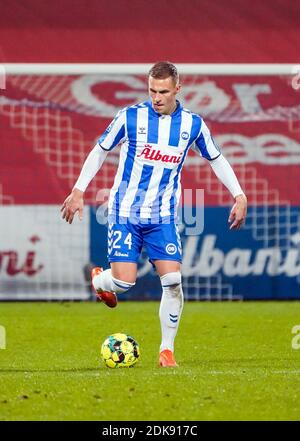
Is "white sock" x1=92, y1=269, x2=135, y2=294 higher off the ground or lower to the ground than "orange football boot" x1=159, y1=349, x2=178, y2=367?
higher

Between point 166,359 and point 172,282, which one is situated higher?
point 172,282

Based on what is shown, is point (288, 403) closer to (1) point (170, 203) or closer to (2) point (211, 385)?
(2) point (211, 385)

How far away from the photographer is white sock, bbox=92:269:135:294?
8352mm

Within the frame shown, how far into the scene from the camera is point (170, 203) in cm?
830

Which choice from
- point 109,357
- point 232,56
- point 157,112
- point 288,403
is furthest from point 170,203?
point 232,56

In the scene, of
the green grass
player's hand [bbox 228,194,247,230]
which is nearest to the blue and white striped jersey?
player's hand [bbox 228,194,247,230]

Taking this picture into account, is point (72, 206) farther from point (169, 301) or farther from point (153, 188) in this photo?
point (169, 301)

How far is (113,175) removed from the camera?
13883 millimetres

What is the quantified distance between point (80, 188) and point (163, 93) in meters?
0.86

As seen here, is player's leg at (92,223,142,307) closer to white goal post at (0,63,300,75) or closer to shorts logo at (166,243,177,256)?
shorts logo at (166,243,177,256)

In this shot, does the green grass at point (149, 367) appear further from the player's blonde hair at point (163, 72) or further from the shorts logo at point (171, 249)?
the player's blonde hair at point (163, 72)

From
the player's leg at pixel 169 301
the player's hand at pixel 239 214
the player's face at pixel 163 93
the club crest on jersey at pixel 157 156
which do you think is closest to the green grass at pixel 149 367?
the player's leg at pixel 169 301

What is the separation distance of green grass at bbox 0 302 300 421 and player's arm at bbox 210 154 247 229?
3.34ft

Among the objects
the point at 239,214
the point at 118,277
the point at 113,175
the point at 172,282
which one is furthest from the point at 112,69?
the point at 172,282
